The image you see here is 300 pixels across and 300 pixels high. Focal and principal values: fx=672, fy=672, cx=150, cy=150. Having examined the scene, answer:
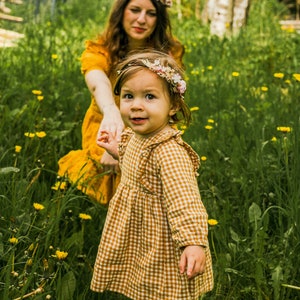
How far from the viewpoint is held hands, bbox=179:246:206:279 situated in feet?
6.14

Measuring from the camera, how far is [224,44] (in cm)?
684

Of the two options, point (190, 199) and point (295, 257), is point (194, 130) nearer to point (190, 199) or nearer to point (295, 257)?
point (295, 257)

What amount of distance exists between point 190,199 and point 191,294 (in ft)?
1.02

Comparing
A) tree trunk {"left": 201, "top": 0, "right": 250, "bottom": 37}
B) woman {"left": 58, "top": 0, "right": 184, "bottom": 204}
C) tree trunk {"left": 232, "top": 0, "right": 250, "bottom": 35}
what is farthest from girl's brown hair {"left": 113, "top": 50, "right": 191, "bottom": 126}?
tree trunk {"left": 232, "top": 0, "right": 250, "bottom": 35}

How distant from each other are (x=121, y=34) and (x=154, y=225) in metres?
1.38

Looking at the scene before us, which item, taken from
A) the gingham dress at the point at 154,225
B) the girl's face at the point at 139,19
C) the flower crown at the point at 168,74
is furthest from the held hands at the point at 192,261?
the girl's face at the point at 139,19

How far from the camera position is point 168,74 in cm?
204

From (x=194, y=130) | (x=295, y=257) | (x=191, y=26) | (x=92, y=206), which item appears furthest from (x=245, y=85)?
(x=191, y=26)

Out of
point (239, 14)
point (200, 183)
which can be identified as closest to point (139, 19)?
point (200, 183)

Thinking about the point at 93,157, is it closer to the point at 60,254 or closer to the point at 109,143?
the point at 109,143

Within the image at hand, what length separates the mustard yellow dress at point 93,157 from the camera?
9.79 feet

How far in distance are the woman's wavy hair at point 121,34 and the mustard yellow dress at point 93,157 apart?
0.04 metres

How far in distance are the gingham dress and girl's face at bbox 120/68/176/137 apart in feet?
0.18

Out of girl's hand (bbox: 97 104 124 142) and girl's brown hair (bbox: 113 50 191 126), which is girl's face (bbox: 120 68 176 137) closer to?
girl's brown hair (bbox: 113 50 191 126)
